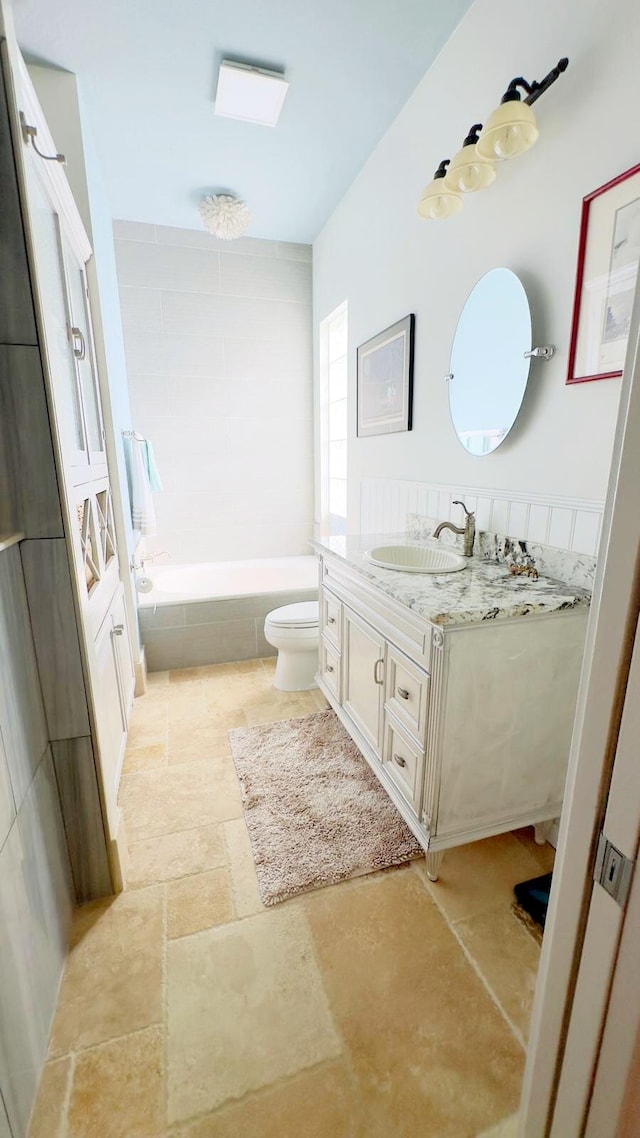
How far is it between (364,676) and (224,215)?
2.87 metres

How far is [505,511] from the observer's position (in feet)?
5.49

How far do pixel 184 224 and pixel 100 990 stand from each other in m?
3.88

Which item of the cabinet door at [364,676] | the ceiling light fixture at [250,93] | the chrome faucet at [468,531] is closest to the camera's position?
the cabinet door at [364,676]

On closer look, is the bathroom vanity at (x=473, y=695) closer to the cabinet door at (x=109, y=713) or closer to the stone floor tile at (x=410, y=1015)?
the stone floor tile at (x=410, y=1015)

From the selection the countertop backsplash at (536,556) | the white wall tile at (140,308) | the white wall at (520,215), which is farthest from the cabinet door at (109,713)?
the white wall tile at (140,308)

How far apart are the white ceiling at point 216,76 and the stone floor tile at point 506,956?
2966 mm

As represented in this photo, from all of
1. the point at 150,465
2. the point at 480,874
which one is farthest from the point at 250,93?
the point at 480,874

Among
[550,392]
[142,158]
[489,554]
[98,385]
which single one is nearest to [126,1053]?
[489,554]

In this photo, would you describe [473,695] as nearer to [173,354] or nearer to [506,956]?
[506,956]

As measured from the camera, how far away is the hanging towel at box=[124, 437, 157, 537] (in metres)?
2.59

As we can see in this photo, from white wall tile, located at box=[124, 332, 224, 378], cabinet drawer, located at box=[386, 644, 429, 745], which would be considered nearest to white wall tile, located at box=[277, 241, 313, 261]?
white wall tile, located at box=[124, 332, 224, 378]

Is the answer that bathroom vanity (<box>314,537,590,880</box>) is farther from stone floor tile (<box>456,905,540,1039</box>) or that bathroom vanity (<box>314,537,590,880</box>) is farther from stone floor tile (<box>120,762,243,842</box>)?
stone floor tile (<box>120,762,243,842</box>)

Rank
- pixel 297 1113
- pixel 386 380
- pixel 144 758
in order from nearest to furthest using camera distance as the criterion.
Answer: pixel 297 1113 → pixel 144 758 → pixel 386 380

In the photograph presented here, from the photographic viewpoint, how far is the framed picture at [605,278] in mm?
1156
